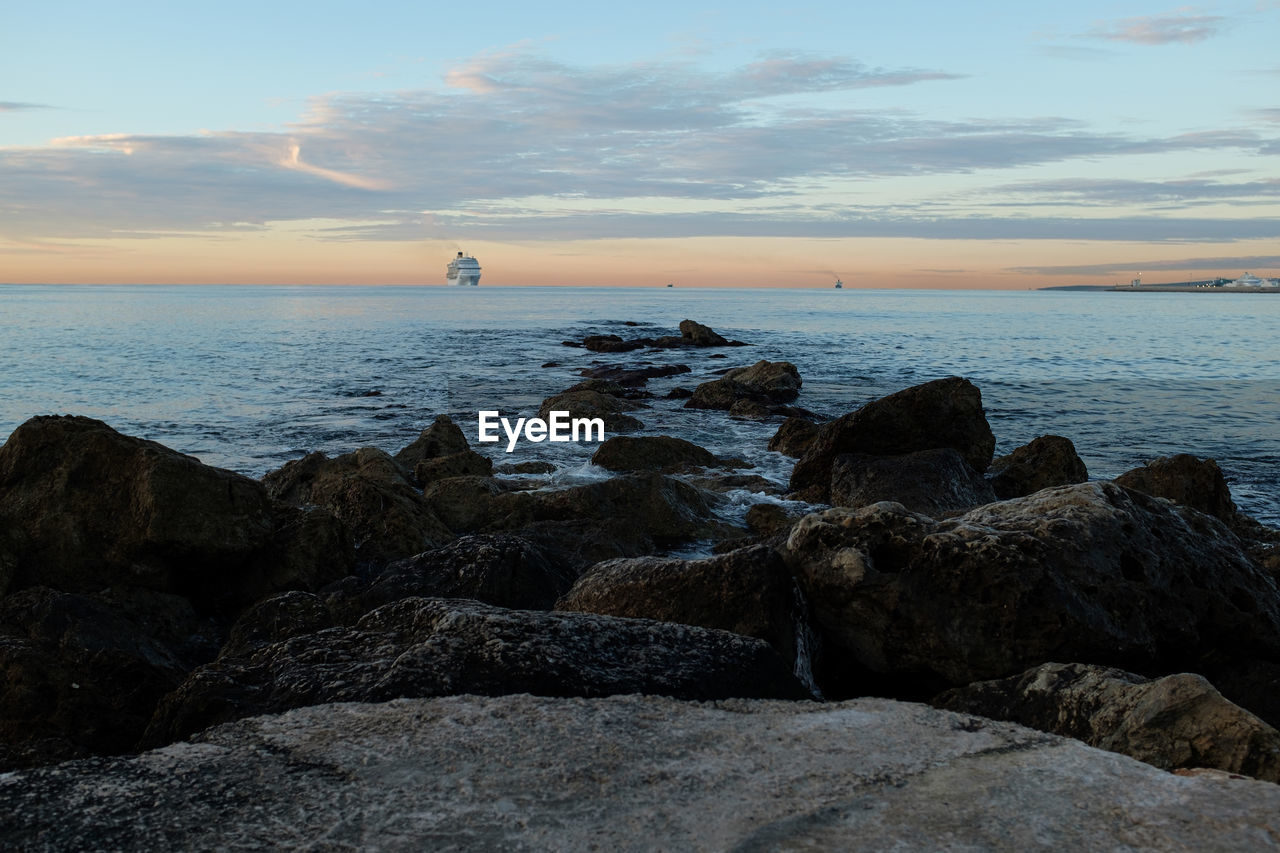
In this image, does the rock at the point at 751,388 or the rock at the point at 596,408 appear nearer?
the rock at the point at 596,408

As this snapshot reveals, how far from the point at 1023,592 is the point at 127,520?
655 cm

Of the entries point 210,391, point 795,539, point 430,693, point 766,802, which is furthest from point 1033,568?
point 210,391

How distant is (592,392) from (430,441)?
896cm

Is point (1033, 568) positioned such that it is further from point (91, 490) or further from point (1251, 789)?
point (91, 490)

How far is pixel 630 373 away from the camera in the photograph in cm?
3181

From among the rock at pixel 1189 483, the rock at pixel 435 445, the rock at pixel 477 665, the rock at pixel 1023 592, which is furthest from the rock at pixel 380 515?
the rock at pixel 1189 483

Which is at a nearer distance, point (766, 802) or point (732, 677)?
point (766, 802)

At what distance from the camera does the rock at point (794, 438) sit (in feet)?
56.1

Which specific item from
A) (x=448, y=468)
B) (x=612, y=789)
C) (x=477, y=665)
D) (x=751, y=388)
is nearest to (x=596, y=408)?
(x=751, y=388)

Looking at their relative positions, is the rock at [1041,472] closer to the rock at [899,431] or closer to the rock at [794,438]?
the rock at [899,431]

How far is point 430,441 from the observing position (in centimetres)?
1462

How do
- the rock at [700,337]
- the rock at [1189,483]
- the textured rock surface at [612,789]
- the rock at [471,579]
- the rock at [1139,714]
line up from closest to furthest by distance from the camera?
the textured rock surface at [612,789] < the rock at [1139,714] < the rock at [471,579] < the rock at [1189,483] < the rock at [700,337]

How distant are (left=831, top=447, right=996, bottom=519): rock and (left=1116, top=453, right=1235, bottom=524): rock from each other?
1741 mm

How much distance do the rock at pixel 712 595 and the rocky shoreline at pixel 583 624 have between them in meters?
0.02
